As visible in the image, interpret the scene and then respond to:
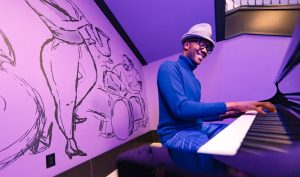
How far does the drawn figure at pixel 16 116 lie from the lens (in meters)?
1.28

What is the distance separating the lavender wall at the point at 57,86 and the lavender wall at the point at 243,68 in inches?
47.0

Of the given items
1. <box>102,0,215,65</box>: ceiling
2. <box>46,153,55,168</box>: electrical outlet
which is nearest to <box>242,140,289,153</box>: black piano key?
<box>46,153,55,168</box>: electrical outlet

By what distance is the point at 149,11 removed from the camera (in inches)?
97.4

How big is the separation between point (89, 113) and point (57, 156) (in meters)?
0.49

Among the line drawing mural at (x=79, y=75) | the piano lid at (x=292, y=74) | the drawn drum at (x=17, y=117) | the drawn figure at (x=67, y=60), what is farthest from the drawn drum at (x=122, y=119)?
the piano lid at (x=292, y=74)

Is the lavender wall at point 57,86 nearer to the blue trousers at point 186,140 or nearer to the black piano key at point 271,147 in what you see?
the blue trousers at point 186,140

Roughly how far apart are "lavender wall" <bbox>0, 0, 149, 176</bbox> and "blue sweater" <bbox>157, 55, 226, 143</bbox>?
88 centimetres

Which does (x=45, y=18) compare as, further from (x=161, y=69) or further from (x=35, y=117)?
(x=161, y=69)

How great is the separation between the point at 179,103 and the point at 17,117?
106 cm

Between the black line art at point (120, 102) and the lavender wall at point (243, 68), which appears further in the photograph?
the lavender wall at point (243, 68)

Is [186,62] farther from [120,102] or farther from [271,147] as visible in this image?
[120,102]

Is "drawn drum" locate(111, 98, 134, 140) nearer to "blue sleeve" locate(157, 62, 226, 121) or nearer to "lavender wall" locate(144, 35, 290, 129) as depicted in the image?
"lavender wall" locate(144, 35, 290, 129)

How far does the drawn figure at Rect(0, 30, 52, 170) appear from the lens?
1.28m

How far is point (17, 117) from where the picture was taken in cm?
136
